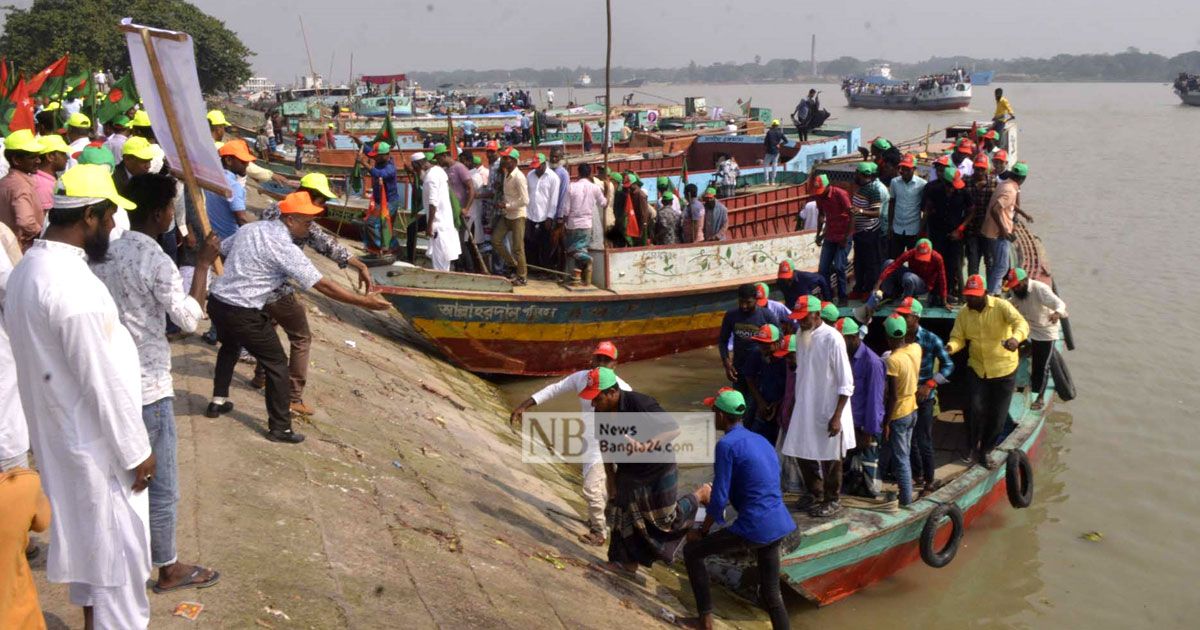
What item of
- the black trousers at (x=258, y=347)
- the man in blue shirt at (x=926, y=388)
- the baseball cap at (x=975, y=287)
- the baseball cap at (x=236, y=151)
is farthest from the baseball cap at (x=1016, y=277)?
the baseball cap at (x=236, y=151)

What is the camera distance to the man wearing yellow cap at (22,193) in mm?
6039

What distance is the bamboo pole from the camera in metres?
4.86

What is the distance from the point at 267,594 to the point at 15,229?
3083 millimetres

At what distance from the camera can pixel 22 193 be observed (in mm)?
6066

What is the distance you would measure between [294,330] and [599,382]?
2.03 meters

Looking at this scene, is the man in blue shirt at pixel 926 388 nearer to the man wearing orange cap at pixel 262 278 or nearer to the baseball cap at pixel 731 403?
the baseball cap at pixel 731 403

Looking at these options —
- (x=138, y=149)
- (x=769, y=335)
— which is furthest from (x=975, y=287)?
(x=138, y=149)

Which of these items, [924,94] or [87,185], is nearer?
[87,185]

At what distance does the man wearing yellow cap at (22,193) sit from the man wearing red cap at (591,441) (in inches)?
130


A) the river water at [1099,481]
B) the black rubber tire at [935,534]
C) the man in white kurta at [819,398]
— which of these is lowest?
the river water at [1099,481]

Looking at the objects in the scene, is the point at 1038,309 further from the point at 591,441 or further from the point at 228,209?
the point at 228,209

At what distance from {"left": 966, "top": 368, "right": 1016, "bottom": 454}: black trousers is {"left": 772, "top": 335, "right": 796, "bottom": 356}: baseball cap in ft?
5.97

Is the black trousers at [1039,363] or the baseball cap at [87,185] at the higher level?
the baseball cap at [87,185]

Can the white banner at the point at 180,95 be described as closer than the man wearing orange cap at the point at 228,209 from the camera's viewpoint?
Yes
